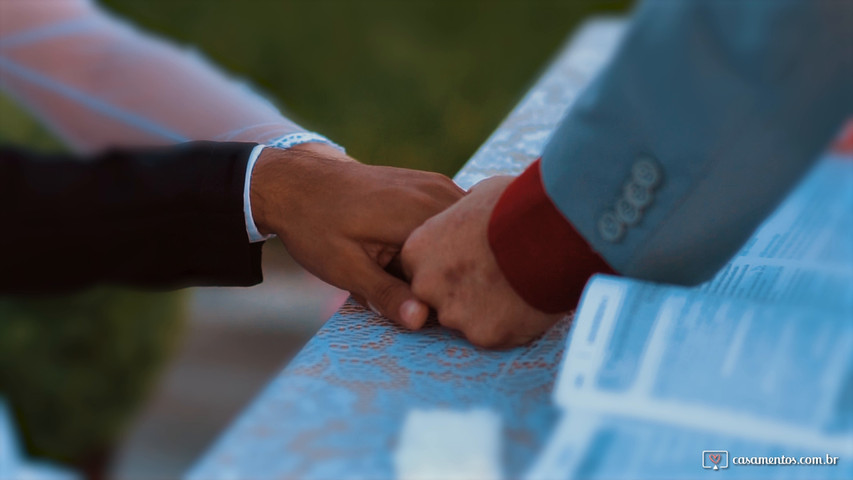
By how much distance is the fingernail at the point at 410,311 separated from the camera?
606 millimetres

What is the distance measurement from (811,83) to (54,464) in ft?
5.81

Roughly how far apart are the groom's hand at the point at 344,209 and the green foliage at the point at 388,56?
2195mm

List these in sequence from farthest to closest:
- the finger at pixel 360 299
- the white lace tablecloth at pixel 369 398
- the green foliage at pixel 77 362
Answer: the green foliage at pixel 77 362 → the finger at pixel 360 299 → the white lace tablecloth at pixel 369 398

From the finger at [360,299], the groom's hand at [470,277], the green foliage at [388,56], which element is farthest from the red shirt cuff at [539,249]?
the green foliage at [388,56]

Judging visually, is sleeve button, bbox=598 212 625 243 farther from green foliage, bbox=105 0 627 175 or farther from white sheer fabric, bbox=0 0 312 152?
green foliage, bbox=105 0 627 175

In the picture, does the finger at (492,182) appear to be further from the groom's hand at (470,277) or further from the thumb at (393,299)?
the thumb at (393,299)

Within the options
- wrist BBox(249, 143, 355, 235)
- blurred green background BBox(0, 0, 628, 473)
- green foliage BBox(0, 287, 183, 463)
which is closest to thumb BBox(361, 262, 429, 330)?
wrist BBox(249, 143, 355, 235)

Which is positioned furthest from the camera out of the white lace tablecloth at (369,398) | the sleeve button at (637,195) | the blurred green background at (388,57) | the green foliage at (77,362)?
the blurred green background at (388,57)

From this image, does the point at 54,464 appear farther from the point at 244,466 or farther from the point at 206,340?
the point at 244,466

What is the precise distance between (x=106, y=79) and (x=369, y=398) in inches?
26.3

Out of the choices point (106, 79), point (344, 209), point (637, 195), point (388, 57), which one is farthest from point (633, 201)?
point (388, 57)

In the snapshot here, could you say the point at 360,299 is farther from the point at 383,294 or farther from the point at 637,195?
the point at 637,195

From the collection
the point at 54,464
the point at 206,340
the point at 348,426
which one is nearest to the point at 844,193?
the point at 348,426

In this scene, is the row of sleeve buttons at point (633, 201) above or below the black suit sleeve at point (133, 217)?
above
